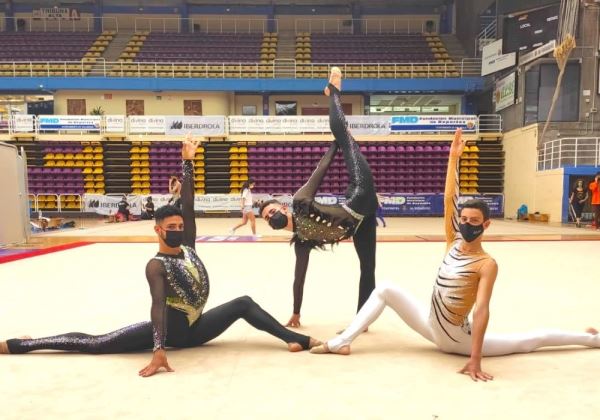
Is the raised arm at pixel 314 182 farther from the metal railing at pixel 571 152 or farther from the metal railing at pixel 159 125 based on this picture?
the metal railing at pixel 159 125

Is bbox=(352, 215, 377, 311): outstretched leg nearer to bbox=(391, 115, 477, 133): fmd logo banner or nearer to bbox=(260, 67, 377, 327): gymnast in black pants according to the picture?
bbox=(260, 67, 377, 327): gymnast in black pants

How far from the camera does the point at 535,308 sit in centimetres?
430

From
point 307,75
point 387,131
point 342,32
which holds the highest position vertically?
point 342,32

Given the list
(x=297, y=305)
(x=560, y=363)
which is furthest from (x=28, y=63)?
(x=560, y=363)

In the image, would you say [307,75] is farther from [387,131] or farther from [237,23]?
[237,23]

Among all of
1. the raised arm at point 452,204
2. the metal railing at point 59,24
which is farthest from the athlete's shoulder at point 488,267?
the metal railing at point 59,24

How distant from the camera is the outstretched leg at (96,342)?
2979 mm

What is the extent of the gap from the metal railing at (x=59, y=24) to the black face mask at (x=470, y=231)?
31724 mm

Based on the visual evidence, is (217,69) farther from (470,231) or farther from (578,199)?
(470,231)

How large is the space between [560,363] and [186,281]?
98.9 inches

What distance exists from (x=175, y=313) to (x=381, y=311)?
4.60ft

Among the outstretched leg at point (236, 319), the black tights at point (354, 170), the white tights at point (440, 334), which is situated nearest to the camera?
the white tights at point (440, 334)

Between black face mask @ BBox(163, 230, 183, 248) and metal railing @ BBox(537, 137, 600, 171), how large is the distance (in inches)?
637

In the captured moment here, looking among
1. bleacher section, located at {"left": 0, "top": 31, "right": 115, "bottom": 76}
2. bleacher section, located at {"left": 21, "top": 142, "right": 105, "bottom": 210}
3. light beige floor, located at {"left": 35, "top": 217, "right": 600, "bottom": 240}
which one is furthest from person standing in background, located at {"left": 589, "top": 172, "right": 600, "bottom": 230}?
bleacher section, located at {"left": 0, "top": 31, "right": 115, "bottom": 76}
